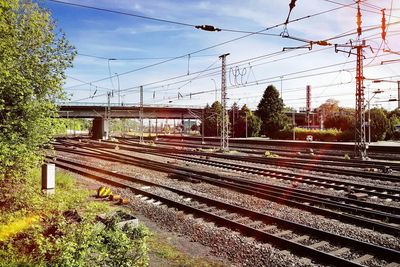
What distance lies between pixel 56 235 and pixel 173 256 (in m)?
2.56

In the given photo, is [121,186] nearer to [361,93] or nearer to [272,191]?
[272,191]

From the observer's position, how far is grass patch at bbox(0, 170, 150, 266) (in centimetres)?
536

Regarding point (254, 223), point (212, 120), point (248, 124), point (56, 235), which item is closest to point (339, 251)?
point (254, 223)

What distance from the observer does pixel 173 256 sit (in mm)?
7473

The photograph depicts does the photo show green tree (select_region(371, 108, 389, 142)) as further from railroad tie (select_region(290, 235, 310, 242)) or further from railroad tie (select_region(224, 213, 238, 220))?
railroad tie (select_region(290, 235, 310, 242))

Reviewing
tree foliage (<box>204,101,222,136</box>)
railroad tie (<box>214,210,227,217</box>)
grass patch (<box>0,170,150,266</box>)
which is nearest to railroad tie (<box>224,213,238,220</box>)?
railroad tie (<box>214,210,227,217</box>)

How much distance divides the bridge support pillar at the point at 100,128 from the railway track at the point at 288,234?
58093 millimetres

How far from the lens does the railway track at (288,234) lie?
7164 mm

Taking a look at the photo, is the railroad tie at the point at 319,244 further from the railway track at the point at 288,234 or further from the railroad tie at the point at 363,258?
the railroad tie at the point at 363,258

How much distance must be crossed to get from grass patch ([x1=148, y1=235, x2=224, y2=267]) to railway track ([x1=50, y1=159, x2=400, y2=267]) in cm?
199

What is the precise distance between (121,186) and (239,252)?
9.10 m

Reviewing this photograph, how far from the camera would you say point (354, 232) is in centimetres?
883

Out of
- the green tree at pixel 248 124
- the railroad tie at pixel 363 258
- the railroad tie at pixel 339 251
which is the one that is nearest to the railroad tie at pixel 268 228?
the railroad tie at pixel 339 251

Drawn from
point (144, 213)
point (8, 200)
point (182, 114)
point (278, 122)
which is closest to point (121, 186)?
point (144, 213)
